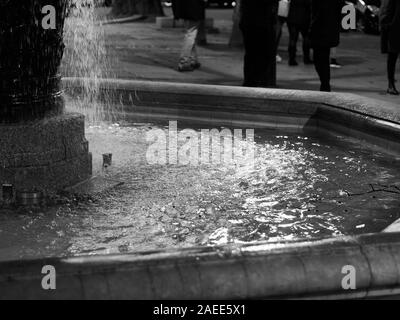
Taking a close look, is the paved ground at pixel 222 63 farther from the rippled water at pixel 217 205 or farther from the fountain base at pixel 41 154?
the fountain base at pixel 41 154

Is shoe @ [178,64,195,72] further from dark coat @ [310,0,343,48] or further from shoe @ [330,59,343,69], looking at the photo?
dark coat @ [310,0,343,48]

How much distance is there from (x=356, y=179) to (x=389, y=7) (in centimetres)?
503

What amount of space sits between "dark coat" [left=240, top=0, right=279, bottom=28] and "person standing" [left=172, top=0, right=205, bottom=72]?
9.18 ft

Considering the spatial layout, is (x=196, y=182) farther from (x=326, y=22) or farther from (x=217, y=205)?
(x=326, y=22)

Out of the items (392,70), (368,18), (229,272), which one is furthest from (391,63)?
(368,18)

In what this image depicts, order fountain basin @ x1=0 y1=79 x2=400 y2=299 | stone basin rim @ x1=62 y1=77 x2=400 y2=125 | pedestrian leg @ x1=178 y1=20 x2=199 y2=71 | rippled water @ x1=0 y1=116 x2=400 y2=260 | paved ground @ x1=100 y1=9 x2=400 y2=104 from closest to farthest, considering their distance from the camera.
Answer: fountain basin @ x1=0 y1=79 x2=400 y2=299 → rippled water @ x1=0 y1=116 x2=400 y2=260 → stone basin rim @ x1=62 y1=77 x2=400 y2=125 → paved ground @ x1=100 y1=9 x2=400 y2=104 → pedestrian leg @ x1=178 y1=20 x2=199 y2=71

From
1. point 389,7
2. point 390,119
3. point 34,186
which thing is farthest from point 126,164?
point 389,7

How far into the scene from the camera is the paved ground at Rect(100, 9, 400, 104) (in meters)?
11.8

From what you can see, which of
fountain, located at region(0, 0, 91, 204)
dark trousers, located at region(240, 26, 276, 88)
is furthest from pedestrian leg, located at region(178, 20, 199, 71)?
fountain, located at region(0, 0, 91, 204)

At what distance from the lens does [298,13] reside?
14.1m

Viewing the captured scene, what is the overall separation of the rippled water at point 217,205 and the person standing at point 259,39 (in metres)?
2.97

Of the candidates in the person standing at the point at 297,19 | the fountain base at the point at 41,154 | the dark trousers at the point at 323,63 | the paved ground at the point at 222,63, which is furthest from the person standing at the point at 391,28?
the fountain base at the point at 41,154

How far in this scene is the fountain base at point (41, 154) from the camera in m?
5.20
